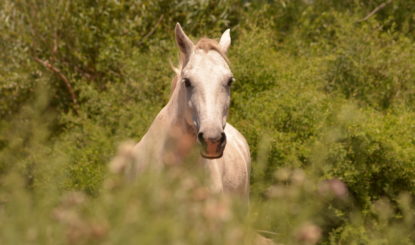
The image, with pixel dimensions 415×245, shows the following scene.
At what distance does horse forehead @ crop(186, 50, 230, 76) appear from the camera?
5.62m

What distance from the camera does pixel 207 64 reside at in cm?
569

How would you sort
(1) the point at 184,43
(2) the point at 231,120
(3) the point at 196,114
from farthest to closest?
(2) the point at 231,120, (1) the point at 184,43, (3) the point at 196,114

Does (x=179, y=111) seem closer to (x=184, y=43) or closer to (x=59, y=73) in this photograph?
(x=184, y=43)

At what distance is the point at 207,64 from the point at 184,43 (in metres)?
0.44

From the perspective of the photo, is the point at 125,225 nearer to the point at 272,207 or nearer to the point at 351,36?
the point at 272,207

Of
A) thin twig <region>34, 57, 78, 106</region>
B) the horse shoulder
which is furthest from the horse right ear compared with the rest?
thin twig <region>34, 57, 78, 106</region>

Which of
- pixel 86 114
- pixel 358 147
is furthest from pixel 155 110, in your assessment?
pixel 358 147

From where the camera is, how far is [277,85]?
10.4 m

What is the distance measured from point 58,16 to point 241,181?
6.92 metres

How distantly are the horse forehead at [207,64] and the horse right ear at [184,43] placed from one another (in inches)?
4.4

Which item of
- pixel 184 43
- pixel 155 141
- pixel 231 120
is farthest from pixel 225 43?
pixel 231 120

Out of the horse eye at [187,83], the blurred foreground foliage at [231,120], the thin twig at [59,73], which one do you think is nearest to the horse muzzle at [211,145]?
the blurred foreground foliage at [231,120]

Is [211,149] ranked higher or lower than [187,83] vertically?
lower

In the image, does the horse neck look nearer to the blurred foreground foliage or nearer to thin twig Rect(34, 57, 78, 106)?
the blurred foreground foliage
